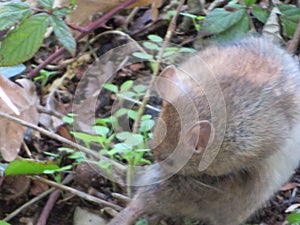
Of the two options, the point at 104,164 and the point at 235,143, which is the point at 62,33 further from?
the point at 235,143

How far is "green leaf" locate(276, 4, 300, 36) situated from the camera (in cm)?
311

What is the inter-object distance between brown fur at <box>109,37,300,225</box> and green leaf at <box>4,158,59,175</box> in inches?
12.5

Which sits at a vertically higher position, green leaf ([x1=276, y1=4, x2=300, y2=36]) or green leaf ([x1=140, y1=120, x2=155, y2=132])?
green leaf ([x1=276, y1=4, x2=300, y2=36])

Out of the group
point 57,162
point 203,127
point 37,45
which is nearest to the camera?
point 203,127

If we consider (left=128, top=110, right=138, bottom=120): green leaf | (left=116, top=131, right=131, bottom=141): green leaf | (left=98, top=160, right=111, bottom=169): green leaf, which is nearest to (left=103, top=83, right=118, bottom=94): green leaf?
(left=128, top=110, right=138, bottom=120): green leaf

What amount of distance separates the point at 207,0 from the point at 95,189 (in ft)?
4.06

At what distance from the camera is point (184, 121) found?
8.09 ft

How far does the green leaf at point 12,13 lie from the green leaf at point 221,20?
2.53 ft

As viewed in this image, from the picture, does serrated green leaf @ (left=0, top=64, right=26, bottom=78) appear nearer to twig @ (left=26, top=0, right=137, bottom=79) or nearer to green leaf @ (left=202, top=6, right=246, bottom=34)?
twig @ (left=26, top=0, right=137, bottom=79)

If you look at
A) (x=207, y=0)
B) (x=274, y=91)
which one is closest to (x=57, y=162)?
(x=274, y=91)

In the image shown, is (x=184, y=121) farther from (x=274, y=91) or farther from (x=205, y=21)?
(x=205, y=21)

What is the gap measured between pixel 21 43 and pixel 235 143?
86 centimetres

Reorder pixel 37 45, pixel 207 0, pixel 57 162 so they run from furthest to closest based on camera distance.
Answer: pixel 207 0
pixel 57 162
pixel 37 45

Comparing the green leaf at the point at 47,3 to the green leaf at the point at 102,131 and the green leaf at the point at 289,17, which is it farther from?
the green leaf at the point at 289,17
